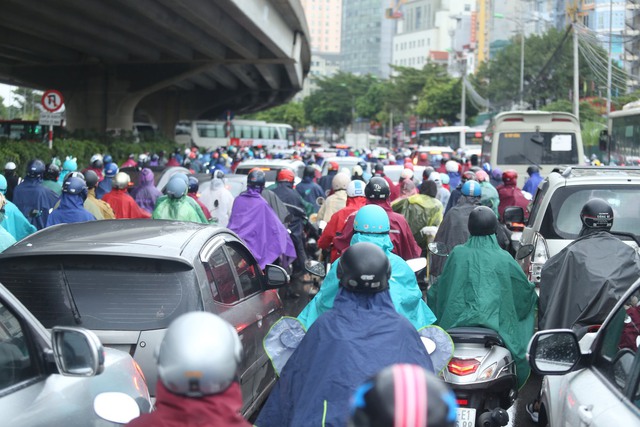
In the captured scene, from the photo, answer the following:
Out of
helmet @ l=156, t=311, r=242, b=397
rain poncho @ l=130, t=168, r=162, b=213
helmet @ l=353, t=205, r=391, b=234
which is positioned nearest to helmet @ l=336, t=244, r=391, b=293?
helmet @ l=156, t=311, r=242, b=397

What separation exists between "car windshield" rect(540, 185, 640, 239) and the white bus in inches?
2049

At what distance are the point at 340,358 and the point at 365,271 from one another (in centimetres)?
38

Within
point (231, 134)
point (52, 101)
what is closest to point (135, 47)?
point (52, 101)

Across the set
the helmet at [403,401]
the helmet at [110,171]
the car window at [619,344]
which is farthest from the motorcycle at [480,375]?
the helmet at [110,171]

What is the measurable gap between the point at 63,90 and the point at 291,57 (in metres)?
12.6

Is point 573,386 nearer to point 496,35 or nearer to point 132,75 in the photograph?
point 132,75

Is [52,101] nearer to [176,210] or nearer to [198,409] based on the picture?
[176,210]

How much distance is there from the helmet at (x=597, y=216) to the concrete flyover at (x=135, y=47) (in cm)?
1810

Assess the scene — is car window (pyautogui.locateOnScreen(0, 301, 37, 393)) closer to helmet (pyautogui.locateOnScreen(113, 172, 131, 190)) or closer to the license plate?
the license plate

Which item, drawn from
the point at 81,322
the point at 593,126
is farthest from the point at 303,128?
the point at 81,322

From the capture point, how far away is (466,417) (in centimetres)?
582

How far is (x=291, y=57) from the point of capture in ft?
117

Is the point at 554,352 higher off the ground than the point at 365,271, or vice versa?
the point at 365,271

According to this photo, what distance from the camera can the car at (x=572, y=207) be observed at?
8.59 meters
